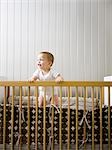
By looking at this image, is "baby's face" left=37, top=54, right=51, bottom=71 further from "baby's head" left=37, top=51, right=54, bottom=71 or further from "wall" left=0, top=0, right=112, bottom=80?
"wall" left=0, top=0, right=112, bottom=80

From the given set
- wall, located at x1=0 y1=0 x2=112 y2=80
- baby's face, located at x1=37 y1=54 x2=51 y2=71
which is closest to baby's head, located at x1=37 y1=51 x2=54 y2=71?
baby's face, located at x1=37 y1=54 x2=51 y2=71

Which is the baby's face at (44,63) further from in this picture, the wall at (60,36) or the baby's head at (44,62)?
the wall at (60,36)

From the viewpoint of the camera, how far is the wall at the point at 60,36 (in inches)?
144

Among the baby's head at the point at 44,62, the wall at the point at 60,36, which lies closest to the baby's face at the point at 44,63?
the baby's head at the point at 44,62

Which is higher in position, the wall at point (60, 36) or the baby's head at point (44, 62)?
the wall at point (60, 36)

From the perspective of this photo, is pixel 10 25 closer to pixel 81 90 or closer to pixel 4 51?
pixel 4 51

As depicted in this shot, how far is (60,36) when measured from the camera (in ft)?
12.1

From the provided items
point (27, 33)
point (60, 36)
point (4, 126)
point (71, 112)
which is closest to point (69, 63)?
point (60, 36)

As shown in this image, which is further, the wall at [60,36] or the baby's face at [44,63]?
the wall at [60,36]

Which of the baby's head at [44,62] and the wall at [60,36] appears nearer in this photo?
the baby's head at [44,62]

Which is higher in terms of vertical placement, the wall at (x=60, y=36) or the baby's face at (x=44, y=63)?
the wall at (x=60, y=36)

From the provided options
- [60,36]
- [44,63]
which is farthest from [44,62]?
[60,36]

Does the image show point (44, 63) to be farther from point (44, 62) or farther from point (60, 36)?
point (60, 36)

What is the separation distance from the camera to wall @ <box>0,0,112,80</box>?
3.67 m
